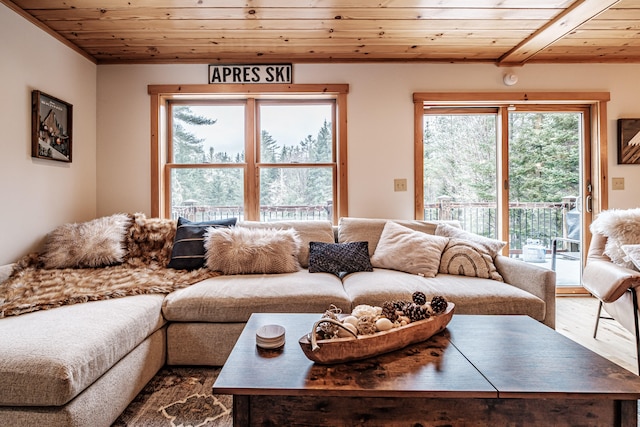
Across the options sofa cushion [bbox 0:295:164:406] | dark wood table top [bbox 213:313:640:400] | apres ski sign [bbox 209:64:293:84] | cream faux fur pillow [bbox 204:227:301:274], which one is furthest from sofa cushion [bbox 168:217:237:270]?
apres ski sign [bbox 209:64:293:84]

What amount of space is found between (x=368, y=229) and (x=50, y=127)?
2624 mm

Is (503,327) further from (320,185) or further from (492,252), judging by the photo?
(320,185)

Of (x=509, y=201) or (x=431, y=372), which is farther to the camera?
(x=509, y=201)

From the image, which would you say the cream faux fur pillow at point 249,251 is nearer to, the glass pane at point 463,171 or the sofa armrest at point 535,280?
the sofa armrest at point 535,280

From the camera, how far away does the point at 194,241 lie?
244 cm

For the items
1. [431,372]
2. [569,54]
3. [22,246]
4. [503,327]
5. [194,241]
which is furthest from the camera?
[569,54]

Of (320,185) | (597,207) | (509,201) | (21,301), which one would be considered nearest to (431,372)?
(21,301)

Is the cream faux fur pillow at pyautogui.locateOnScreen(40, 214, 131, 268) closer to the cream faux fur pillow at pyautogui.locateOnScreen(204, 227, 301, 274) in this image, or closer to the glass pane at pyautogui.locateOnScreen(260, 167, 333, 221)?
the cream faux fur pillow at pyautogui.locateOnScreen(204, 227, 301, 274)

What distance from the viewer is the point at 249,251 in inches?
91.0

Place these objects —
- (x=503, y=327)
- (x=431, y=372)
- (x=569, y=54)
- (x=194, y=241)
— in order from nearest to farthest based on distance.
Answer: (x=431, y=372) < (x=503, y=327) < (x=194, y=241) < (x=569, y=54)

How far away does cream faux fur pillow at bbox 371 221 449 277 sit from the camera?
89.4 inches

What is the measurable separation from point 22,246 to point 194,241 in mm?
1167

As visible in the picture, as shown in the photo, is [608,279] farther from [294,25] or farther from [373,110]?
[294,25]

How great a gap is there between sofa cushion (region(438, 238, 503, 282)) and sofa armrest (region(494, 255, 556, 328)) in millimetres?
75
